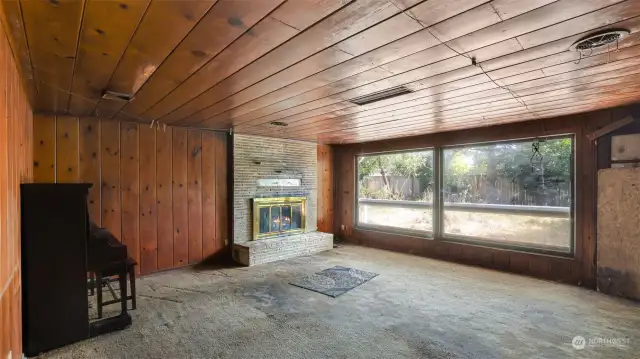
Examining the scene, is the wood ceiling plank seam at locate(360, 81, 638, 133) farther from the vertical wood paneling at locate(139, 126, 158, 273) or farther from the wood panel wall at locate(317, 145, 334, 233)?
the vertical wood paneling at locate(139, 126, 158, 273)

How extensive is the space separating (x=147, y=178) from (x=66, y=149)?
0.90 metres

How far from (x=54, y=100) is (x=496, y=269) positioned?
555 centimetres

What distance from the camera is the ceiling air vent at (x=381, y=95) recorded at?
2.63 metres

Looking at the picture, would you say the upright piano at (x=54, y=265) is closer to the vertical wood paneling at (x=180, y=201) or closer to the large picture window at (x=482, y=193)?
the vertical wood paneling at (x=180, y=201)

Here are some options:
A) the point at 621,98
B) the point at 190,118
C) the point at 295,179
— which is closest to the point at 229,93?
the point at 190,118

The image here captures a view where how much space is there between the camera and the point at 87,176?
12.3 ft

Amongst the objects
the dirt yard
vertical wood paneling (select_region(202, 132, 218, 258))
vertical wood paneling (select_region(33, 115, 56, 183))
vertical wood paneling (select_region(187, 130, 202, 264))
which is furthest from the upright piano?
the dirt yard

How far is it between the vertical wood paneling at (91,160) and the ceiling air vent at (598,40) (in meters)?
4.59

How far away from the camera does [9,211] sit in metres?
1.78

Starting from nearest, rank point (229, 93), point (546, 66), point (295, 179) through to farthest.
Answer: point (546, 66) < point (229, 93) < point (295, 179)

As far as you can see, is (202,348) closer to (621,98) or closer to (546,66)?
(546,66)

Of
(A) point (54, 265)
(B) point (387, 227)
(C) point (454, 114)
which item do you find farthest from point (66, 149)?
(B) point (387, 227)

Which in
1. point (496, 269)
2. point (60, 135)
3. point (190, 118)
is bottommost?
point (496, 269)

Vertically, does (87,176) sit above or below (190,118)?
below
